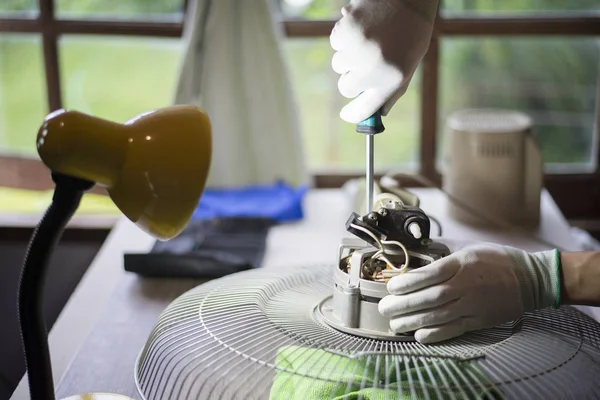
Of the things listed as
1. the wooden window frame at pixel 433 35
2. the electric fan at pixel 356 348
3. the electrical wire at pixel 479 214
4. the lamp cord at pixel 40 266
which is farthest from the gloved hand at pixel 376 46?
the wooden window frame at pixel 433 35

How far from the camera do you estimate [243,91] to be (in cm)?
230

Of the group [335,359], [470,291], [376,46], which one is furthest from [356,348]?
[376,46]

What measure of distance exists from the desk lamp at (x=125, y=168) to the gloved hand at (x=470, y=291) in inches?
13.3

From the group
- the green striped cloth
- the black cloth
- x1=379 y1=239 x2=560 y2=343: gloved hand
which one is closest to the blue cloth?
the black cloth

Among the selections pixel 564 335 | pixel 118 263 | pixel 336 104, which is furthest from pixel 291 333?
pixel 336 104

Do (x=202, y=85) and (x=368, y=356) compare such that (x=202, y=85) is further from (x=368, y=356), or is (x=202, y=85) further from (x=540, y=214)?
(x=368, y=356)

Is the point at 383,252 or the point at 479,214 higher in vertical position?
the point at 383,252

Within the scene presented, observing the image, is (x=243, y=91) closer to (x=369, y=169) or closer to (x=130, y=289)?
(x=130, y=289)

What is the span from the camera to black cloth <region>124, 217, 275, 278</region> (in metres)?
1.68

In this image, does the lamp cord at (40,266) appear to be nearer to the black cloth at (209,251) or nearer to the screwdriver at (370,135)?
the screwdriver at (370,135)

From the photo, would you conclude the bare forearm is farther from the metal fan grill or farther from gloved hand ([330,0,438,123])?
gloved hand ([330,0,438,123])

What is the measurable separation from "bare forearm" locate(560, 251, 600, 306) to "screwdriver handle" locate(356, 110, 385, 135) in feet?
1.14

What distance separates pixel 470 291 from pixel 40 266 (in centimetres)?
56

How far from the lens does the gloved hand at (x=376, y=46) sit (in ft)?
4.11
